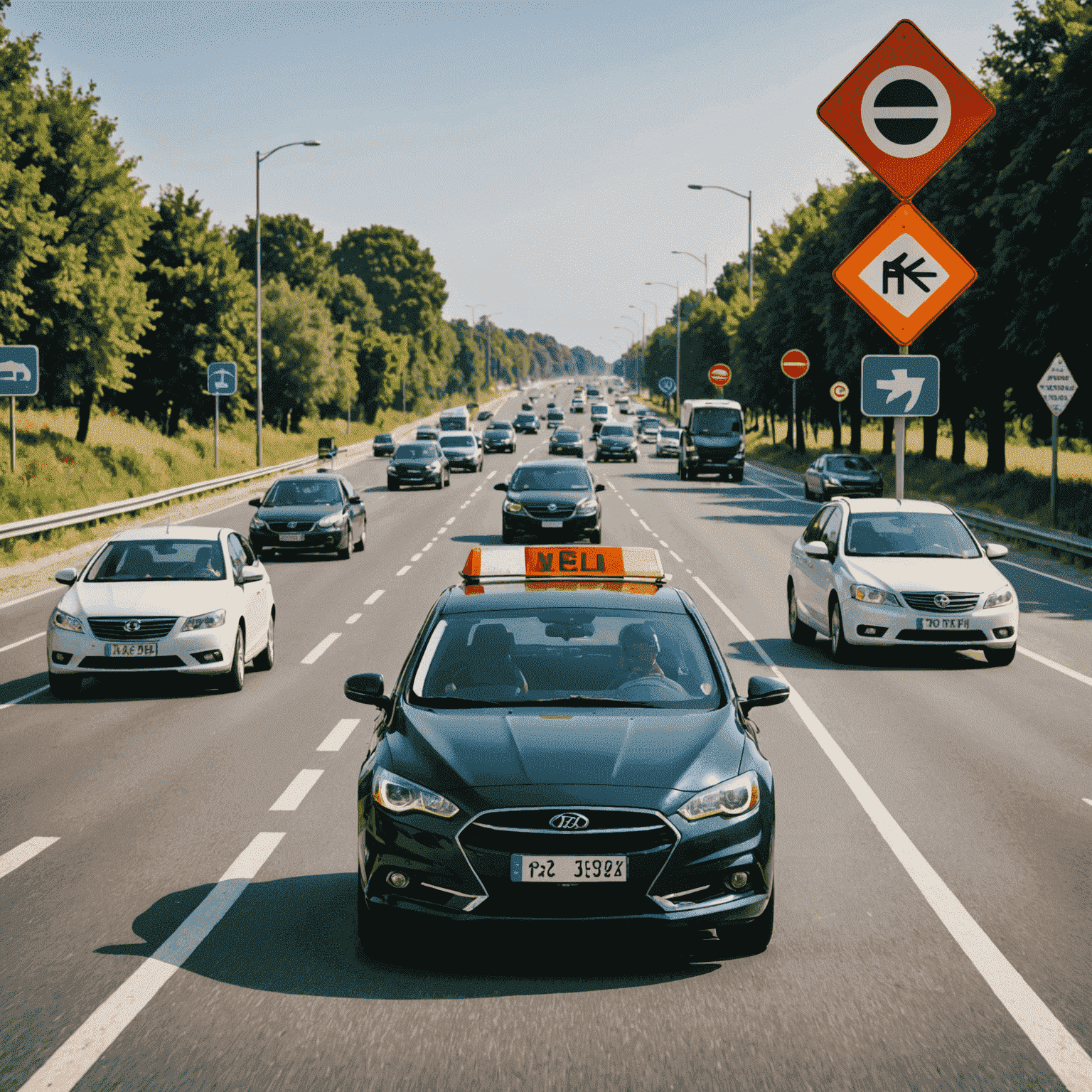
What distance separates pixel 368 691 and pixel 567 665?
36.2 inches

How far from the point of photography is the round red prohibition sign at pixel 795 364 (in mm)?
53125

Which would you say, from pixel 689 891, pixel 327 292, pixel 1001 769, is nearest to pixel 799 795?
pixel 1001 769

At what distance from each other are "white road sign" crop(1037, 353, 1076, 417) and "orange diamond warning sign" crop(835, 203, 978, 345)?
1351cm

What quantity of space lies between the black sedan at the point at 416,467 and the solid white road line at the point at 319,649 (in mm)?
30847

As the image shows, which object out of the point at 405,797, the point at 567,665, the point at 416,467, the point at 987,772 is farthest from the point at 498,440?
the point at 405,797

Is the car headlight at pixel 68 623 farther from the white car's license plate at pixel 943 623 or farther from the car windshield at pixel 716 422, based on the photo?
the car windshield at pixel 716 422

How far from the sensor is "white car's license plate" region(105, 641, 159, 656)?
12.0 meters

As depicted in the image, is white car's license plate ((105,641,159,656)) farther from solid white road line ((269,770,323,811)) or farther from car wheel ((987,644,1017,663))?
car wheel ((987,644,1017,663))

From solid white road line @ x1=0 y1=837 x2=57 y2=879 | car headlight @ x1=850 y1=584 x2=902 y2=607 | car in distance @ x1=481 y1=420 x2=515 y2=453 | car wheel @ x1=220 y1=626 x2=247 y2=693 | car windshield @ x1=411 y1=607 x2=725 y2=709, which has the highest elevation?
car windshield @ x1=411 y1=607 x2=725 y2=709

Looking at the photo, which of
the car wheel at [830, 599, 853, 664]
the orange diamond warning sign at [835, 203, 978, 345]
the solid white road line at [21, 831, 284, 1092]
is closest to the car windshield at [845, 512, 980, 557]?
the car wheel at [830, 599, 853, 664]

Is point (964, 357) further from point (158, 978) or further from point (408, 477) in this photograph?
point (158, 978)

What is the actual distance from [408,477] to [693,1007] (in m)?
42.5

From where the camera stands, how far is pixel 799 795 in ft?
27.4

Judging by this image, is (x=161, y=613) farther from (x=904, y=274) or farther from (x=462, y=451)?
(x=462, y=451)
